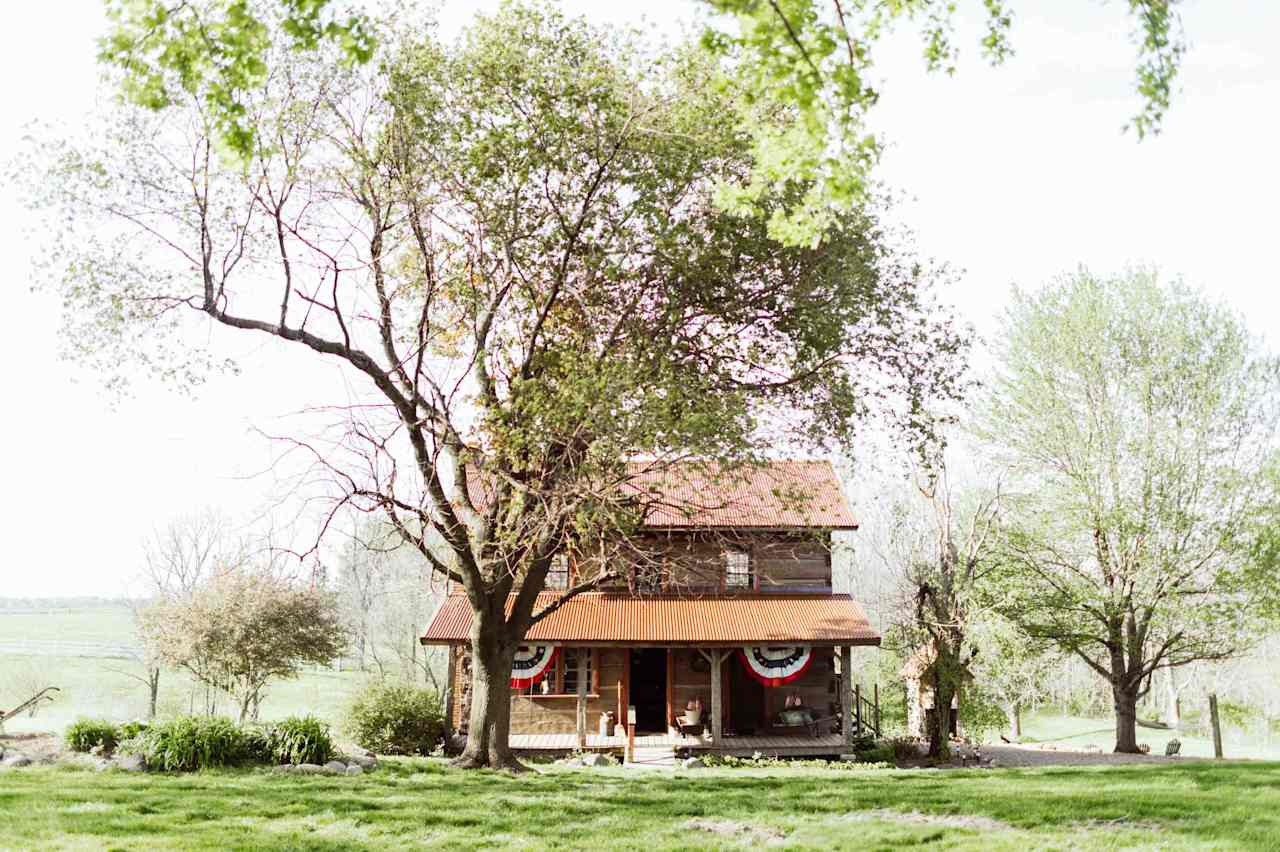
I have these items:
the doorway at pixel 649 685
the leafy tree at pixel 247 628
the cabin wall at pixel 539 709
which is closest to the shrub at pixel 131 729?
the leafy tree at pixel 247 628

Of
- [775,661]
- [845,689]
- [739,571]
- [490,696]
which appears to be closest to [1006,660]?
[845,689]

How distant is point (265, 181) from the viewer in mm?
12703

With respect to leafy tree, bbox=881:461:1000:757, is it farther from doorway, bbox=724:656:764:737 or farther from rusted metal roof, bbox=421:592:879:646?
doorway, bbox=724:656:764:737

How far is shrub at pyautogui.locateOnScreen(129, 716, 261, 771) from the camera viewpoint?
12102 mm

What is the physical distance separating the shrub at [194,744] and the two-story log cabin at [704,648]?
24.6 ft

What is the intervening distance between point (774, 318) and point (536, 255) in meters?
3.50

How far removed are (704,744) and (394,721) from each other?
21.9ft

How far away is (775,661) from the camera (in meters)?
21.4

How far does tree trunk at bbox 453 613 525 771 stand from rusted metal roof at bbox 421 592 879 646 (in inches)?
239

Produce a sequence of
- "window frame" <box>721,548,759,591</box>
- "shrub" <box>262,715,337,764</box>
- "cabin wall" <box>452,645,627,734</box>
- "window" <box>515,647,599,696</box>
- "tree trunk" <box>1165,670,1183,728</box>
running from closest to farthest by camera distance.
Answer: "shrub" <box>262,715,337,764</box>, "cabin wall" <box>452,645,627,734</box>, "window" <box>515,647,599,696</box>, "window frame" <box>721,548,759,591</box>, "tree trunk" <box>1165,670,1183,728</box>

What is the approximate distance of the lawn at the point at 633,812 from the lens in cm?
751

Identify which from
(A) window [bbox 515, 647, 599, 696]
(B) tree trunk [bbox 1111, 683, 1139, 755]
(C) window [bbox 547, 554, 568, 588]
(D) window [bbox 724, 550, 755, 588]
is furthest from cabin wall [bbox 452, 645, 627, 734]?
(B) tree trunk [bbox 1111, 683, 1139, 755]

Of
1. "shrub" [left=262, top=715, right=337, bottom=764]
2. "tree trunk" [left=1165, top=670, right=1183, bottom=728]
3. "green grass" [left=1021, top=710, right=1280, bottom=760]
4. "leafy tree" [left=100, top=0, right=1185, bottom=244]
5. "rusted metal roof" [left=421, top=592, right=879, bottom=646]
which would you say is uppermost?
"leafy tree" [left=100, top=0, right=1185, bottom=244]

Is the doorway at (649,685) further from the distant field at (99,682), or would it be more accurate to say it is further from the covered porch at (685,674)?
the distant field at (99,682)
